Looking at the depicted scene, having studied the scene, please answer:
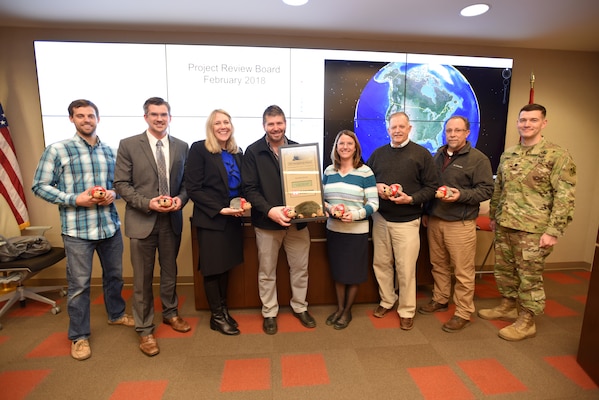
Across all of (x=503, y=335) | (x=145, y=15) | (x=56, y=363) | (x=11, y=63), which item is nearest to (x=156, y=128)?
(x=145, y=15)

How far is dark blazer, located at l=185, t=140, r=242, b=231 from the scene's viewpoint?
2131 millimetres

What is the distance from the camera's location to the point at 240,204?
2.17 m

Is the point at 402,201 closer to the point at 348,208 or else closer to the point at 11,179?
the point at 348,208

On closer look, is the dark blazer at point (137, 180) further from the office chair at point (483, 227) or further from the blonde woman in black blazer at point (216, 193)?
the office chair at point (483, 227)

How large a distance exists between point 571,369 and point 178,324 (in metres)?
2.77

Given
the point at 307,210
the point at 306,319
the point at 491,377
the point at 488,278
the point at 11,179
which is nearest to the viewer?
the point at 491,377

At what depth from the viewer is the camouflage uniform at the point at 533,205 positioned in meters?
2.12

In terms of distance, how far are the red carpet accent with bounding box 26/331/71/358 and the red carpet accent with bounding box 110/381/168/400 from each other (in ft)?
2.21

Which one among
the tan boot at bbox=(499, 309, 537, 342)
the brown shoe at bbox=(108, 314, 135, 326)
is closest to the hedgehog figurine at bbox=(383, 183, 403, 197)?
the tan boot at bbox=(499, 309, 537, 342)

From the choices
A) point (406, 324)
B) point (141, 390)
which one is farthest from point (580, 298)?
point (141, 390)

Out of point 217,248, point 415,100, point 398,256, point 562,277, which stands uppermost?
point 415,100

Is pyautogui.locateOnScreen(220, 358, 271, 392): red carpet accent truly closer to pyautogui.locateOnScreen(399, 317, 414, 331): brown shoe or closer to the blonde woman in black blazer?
the blonde woman in black blazer

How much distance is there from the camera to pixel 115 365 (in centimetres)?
202

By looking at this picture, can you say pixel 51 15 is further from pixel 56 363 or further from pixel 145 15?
pixel 56 363
